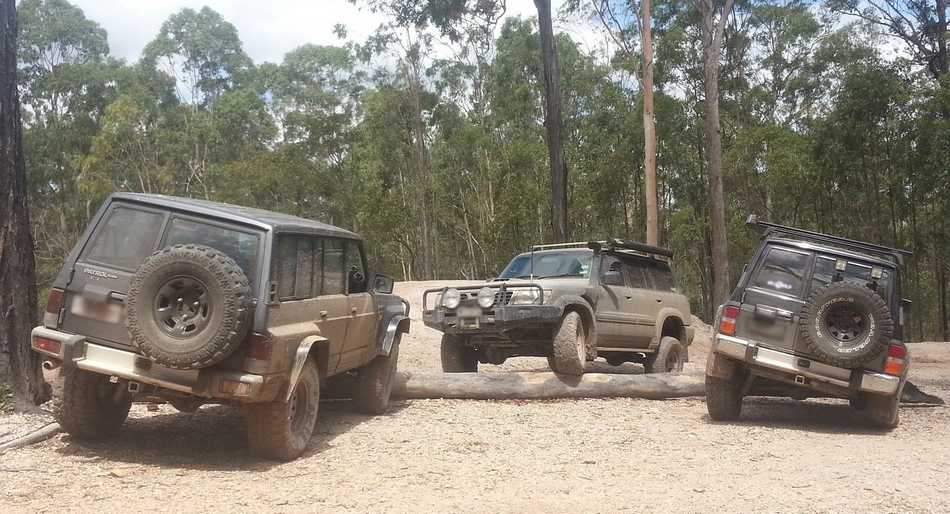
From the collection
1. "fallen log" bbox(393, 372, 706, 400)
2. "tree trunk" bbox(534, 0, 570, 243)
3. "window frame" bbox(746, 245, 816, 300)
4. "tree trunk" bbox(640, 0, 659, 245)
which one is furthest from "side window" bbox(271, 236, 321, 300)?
"tree trunk" bbox(640, 0, 659, 245)

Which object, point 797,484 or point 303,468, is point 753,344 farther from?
point 303,468

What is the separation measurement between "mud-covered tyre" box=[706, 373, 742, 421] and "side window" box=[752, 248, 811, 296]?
1.01 metres

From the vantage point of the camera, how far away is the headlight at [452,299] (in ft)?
33.2

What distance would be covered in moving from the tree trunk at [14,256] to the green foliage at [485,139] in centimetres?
1853

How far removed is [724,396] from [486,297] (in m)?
2.90

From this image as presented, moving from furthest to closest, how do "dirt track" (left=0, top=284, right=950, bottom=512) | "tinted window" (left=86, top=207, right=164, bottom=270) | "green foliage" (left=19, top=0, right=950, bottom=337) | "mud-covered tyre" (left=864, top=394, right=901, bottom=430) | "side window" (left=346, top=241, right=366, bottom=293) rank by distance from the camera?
"green foliage" (left=19, top=0, right=950, bottom=337) < "mud-covered tyre" (left=864, top=394, right=901, bottom=430) < "side window" (left=346, top=241, right=366, bottom=293) < "tinted window" (left=86, top=207, right=164, bottom=270) < "dirt track" (left=0, top=284, right=950, bottom=512)

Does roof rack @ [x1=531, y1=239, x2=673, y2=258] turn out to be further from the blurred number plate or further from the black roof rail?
the blurred number plate

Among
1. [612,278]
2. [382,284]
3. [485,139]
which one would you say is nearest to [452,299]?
[382,284]

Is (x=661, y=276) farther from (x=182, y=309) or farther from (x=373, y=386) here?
(x=182, y=309)

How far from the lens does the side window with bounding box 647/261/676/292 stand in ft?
42.0

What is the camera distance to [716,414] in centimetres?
889

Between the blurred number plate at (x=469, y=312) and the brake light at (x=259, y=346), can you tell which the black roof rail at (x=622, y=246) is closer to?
the blurred number plate at (x=469, y=312)

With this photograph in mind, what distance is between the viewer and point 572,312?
10023 mm

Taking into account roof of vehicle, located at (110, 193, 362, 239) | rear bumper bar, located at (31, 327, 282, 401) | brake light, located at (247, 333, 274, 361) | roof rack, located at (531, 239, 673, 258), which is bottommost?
rear bumper bar, located at (31, 327, 282, 401)
